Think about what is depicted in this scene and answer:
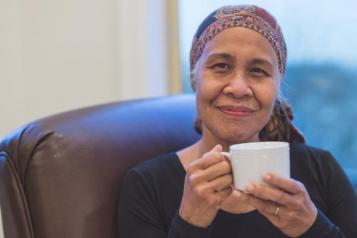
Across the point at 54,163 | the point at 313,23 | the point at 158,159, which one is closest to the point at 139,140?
the point at 158,159

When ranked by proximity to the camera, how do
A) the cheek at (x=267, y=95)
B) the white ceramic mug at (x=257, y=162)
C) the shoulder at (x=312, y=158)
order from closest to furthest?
the white ceramic mug at (x=257, y=162), the cheek at (x=267, y=95), the shoulder at (x=312, y=158)

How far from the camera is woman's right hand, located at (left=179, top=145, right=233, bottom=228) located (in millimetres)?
779

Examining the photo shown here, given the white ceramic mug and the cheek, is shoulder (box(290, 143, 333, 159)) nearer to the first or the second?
the cheek

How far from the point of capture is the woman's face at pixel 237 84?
1.01 metres

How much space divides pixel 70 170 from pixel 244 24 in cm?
46

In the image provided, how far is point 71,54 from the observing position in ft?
5.51

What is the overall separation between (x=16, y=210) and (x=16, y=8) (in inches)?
37.4

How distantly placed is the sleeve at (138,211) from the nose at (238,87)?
266 mm

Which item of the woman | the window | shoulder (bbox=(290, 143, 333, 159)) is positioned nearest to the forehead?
the woman

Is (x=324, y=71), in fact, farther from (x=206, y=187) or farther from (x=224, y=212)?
(x=206, y=187)

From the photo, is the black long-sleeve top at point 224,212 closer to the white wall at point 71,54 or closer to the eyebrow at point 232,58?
the eyebrow at point 232,58

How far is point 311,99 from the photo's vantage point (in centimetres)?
164

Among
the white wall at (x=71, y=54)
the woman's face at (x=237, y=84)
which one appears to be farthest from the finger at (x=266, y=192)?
the white wall at (x=71, y=54)

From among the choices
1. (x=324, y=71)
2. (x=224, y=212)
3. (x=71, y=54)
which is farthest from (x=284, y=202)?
(x=71, y=54)
